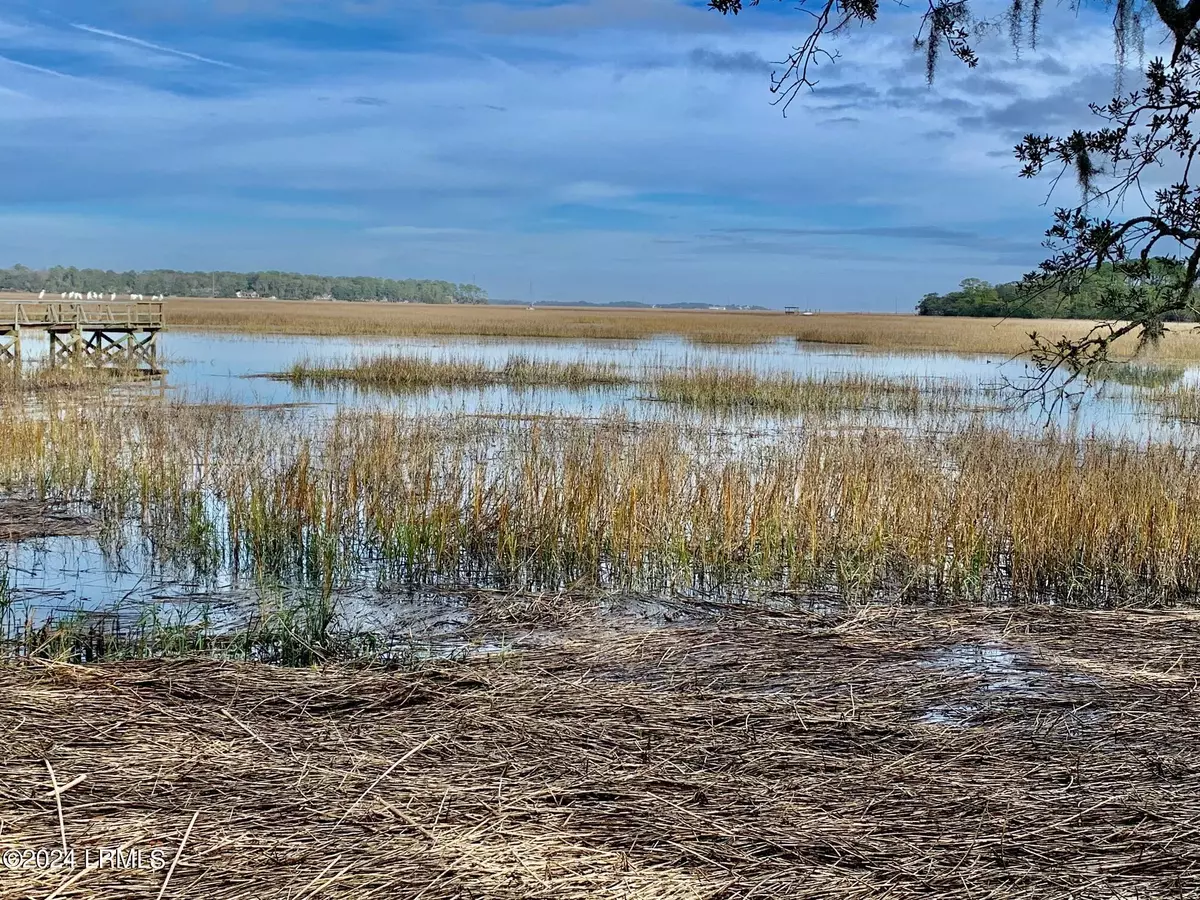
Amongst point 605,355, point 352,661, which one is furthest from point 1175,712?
point 605,355

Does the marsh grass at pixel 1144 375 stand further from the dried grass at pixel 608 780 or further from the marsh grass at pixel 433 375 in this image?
the dried grass at pixel 608 780

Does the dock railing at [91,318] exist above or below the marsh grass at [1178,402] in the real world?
above

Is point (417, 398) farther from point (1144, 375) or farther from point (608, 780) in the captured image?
point (1144, 375)

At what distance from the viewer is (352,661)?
→ 17.4ft

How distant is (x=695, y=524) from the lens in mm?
8297

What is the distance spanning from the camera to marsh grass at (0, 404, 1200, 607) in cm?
782

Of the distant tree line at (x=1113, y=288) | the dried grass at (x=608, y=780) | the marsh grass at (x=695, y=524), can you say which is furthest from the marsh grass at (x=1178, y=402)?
the dried grass at (x=608, y=780)

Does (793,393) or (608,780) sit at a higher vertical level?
(793,393)

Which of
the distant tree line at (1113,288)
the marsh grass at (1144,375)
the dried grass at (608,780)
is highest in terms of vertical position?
the distant tree line at (1113,288)

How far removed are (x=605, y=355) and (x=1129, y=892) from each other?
3489 cm

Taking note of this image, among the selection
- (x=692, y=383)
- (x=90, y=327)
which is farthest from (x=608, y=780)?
(x=90, y=327)

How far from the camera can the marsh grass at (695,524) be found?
7.82 meters

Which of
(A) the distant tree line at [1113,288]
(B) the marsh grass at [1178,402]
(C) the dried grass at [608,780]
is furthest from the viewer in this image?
(B) the marsh grass at [1178,402]

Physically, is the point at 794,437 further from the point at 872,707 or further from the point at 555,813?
the point at 555,813
